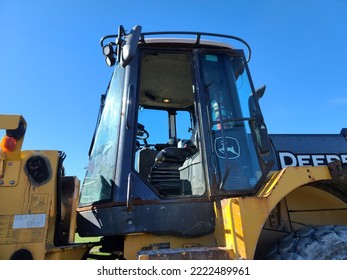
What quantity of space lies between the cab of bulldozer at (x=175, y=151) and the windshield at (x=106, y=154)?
0.4 inches

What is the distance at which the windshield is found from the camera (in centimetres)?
272

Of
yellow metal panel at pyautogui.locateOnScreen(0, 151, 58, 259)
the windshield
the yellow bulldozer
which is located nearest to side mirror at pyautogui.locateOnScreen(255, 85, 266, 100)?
the yellow bulldozer

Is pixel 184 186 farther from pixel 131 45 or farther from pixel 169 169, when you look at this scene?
pixel 131 45

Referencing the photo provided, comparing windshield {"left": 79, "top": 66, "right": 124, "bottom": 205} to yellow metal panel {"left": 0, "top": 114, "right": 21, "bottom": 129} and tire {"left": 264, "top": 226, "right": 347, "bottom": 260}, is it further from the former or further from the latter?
tire {"left": 264, "top": 226, "right": 347, "bottom": 260}

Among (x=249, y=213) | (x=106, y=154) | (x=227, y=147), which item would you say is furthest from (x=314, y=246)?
(x=106, y=154)

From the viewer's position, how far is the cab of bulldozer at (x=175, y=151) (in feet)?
8.44

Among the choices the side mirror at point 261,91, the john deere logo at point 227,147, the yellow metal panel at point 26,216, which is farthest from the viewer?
the side mirror at point 261,91

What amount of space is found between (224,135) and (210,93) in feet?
1.58

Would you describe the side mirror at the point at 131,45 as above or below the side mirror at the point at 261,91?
below

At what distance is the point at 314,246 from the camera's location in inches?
90.6

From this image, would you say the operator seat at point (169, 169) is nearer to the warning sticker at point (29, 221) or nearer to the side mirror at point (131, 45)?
the side mirror at point (131, 45)

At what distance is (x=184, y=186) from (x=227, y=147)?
0.67m

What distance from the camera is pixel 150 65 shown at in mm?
3453

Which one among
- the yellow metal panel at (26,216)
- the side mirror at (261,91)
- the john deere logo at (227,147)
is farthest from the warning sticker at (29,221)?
the side mirror at (261,91)
